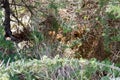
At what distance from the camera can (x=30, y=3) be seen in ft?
8.23

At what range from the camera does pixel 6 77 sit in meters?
1.40

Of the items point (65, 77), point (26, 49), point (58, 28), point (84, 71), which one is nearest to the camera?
A: point (84, 71)

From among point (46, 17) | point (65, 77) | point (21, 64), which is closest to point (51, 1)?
point (46, 17)

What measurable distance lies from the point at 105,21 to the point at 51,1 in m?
0.44

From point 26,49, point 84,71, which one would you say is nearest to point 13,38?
point 26,49

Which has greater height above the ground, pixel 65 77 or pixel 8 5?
pixel 8 5

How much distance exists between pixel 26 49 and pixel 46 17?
314 mm

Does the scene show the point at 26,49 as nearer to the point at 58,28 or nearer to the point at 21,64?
the point at 58,28

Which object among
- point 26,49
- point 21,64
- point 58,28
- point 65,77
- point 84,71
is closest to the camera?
point 21,64

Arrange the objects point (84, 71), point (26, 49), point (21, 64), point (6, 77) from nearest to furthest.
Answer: point (6, 77) < point (21, 64) < point (84, 71) < point (26, 49)

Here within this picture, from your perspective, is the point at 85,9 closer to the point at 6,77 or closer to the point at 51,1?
the point at 51,1

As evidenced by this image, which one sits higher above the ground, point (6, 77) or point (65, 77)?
point (6, 77)

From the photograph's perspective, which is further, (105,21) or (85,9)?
(85,9)

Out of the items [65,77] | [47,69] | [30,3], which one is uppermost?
[30,3]
